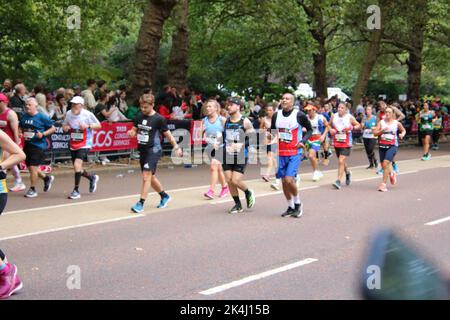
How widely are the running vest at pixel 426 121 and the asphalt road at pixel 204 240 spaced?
8.30m

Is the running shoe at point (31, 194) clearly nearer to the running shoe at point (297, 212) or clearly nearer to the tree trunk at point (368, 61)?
the running shoe at point (297, 212)

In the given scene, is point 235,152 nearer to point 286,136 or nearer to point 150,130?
point 286,136

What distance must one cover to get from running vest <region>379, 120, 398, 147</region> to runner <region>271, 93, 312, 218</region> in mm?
4032

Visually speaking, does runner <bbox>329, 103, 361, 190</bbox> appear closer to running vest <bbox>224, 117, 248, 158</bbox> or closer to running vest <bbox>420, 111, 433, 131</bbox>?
running vest <bbox>224, 117, 248, 158</bbox>

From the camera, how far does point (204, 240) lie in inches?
365

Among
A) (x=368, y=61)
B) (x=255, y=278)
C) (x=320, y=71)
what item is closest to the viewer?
(x=255, y=278)

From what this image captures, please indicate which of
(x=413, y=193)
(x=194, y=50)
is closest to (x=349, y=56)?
(x=194, y=50)

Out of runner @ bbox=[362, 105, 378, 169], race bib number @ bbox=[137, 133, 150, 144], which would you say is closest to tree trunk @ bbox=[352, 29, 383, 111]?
runner @ bbox=[362, 105, 378, 169]

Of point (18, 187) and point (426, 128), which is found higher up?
point (426, 128)

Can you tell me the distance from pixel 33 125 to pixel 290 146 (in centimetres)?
474

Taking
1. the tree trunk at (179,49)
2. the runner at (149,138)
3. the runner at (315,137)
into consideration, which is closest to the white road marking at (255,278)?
the runner at (149,138)

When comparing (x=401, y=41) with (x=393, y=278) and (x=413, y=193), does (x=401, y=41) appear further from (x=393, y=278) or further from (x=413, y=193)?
(x=393, y=278)

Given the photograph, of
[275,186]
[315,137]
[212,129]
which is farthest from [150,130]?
[315,137]

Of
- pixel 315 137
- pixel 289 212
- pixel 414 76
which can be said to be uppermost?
pixel 414 76
